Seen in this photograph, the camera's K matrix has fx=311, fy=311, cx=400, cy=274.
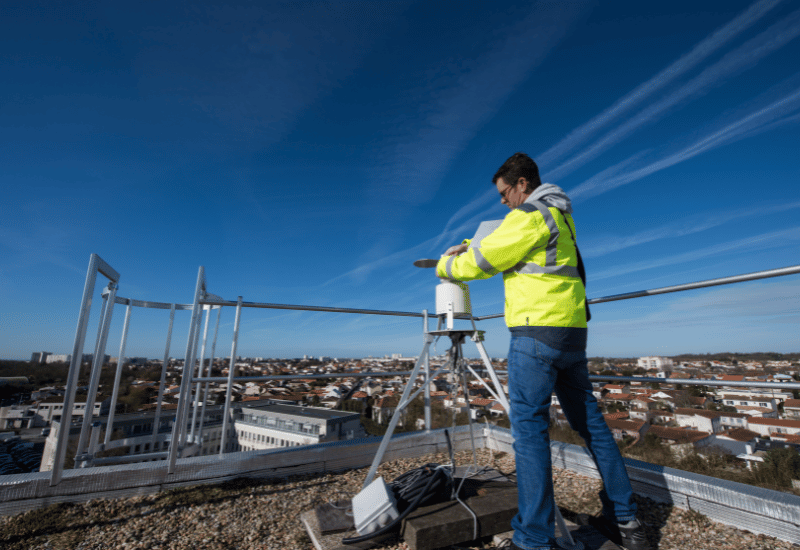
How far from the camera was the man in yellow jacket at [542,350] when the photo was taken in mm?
1220

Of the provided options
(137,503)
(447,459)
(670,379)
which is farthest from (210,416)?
(670,379)

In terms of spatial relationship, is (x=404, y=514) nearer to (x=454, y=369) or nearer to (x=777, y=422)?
(x=454, y=369)

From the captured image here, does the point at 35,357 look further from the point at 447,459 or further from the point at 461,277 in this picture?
the point at 461,277

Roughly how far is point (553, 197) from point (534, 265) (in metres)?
0.35

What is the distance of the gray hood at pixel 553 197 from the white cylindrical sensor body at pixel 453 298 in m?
0.62

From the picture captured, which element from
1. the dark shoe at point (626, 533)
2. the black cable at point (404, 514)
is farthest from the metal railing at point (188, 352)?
the black cable at point (404, 514)

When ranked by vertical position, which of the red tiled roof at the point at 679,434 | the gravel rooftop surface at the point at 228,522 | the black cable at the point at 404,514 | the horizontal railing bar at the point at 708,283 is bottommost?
the gravel rooftop surface at the point at 228,522

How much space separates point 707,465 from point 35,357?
45.9 feet

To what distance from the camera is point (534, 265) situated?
1352mm

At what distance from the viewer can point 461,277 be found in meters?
1.45

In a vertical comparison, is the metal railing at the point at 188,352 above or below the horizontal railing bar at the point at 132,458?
above

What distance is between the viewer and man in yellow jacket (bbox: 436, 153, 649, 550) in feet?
4.00

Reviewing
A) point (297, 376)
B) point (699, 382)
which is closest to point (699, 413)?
point (699, 382)

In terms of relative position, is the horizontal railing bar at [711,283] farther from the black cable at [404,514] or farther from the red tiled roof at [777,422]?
the black cable at [404,514]
